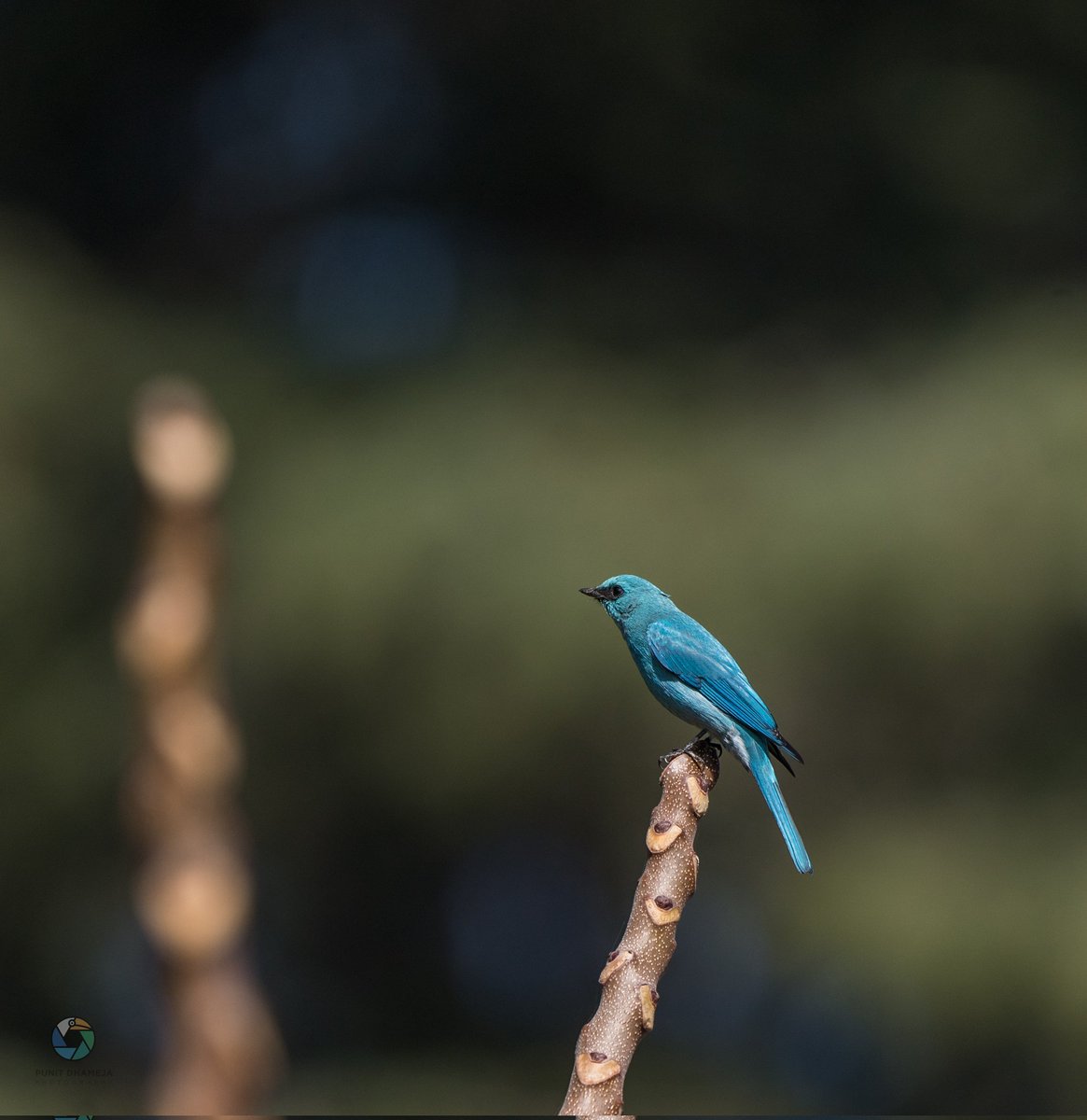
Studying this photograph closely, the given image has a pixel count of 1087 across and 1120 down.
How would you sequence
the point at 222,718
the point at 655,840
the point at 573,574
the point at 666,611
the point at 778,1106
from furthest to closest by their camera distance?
1. the point at 778,1106
2. the point at 573,574
3. the point at 666,611
4. the point at 655,840
5. the point at 222,718

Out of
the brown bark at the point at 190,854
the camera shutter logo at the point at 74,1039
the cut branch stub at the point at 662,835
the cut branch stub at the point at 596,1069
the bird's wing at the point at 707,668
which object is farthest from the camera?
the bird's wing at the point at 707,668

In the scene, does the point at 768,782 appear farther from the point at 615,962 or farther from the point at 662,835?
the point at 615,962

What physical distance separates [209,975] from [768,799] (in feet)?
7.33

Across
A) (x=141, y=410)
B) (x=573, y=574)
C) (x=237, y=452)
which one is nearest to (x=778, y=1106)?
(x=573, y=574)

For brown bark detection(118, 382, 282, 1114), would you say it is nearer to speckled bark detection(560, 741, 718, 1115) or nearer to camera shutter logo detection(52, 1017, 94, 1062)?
speckled bark detection(560, 741, 718, 1115)

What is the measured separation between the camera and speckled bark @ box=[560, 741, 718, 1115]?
4.42ft

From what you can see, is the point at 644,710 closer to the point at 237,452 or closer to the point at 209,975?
the point at 237,452

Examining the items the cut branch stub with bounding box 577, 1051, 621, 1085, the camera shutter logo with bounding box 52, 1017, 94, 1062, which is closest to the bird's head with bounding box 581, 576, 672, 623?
the camera shutter logo with bounding box 52, 1017, 94, 1062

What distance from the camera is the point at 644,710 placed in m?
7.26

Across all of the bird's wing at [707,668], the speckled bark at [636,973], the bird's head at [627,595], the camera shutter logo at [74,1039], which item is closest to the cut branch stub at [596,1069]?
the speckled bark at [636,973]

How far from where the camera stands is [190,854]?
A: 1.22 metres

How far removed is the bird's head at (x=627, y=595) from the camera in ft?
11.7

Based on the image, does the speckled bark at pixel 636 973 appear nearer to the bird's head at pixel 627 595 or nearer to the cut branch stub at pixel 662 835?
the cut branch stub at pixel 662 835

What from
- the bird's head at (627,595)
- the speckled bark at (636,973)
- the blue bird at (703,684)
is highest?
the bird's head at (627,595)
